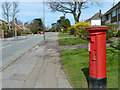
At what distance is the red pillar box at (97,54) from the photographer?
380 cm

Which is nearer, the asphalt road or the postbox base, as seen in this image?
the postbox base

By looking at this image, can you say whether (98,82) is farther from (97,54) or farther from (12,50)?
(12,50)

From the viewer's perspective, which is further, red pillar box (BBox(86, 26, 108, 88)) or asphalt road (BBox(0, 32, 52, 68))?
asphalt road (BBox(0, 32, 52, 68))

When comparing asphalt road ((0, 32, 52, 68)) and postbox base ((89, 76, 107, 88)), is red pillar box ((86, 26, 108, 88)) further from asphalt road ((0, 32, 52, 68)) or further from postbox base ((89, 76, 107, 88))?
asphalt road ((0, 32, 52, 68))

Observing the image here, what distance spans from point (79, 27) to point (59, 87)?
22801mm

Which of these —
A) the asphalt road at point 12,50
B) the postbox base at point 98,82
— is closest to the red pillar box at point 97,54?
the postbox base at point 98,82

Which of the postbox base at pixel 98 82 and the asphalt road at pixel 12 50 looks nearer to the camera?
the postbox base at pixel 98 82

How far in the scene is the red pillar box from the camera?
3.80 m

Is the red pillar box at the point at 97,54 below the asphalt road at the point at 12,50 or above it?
above

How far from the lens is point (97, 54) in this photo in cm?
384

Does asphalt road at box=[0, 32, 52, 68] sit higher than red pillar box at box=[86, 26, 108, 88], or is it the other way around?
red pillar box at box=[86, 26, 108, 88]

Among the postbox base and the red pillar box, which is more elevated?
the red pillar box

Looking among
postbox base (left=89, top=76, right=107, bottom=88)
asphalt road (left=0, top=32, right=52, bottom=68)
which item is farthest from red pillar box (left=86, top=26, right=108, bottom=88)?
asphalt road (left=0, top=32, right=52, bottom=68)

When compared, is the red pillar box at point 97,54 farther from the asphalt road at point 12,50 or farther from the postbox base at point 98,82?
the asphalt road at point 12,50
